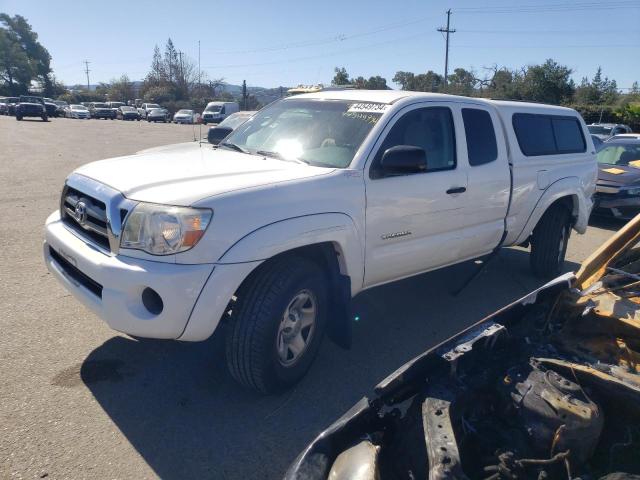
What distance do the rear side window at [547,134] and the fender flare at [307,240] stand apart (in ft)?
8.71

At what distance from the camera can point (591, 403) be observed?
2.18m

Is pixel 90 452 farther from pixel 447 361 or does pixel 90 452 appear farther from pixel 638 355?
pixel 638 355

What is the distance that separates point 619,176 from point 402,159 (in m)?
8.17

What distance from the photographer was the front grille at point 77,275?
3.17 meters

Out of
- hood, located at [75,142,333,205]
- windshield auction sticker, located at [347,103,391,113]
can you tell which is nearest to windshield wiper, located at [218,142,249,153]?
hood, located at [75,142,333,205]

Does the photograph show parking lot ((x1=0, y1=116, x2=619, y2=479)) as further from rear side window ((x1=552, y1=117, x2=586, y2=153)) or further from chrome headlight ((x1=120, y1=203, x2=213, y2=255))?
rear side window ((x1=552, y1=117, x2=586, y2=153))

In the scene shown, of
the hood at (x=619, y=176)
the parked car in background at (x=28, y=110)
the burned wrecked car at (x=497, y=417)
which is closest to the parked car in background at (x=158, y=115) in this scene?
the parked car in background at (x=28, y=110)

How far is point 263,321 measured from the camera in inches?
122

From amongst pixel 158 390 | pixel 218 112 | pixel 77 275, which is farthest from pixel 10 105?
pixel 158 390

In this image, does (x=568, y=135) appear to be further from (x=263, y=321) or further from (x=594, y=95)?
(x=594, y=95)

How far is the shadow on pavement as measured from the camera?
2.87 m

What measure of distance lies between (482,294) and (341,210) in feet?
9.07

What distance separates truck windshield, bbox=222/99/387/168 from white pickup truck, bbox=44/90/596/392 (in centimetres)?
2

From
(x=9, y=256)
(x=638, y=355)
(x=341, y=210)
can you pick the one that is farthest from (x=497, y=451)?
(x=9, y=256)
